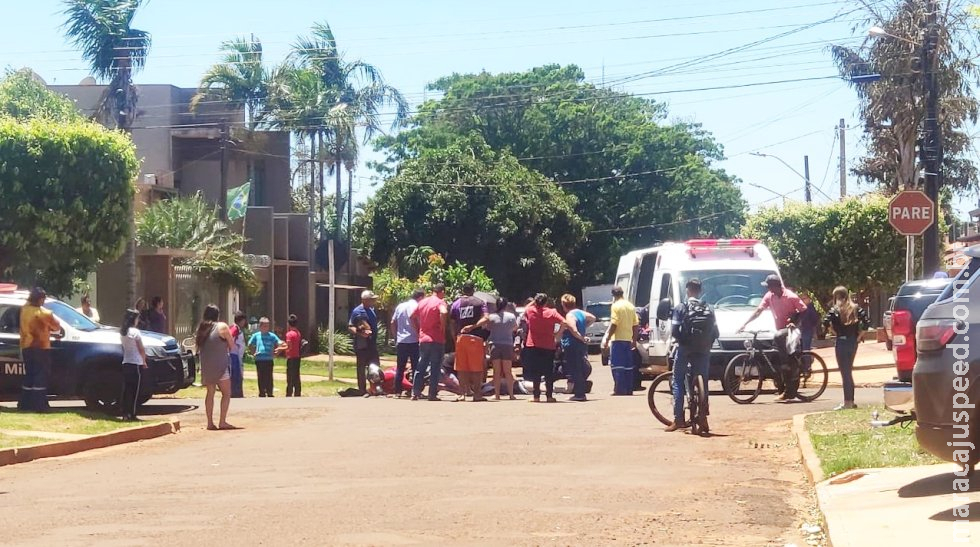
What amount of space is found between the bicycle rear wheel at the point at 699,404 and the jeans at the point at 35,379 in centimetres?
864

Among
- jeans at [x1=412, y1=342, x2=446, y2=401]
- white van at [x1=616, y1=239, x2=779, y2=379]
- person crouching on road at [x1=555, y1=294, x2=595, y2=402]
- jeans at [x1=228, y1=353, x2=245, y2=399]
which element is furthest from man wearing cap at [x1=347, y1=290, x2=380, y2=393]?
white van at [x1=616, y1=239, x2=779, y2=379]

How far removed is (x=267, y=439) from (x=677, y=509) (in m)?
7.15

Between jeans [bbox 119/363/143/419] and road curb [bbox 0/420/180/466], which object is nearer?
road curb [bbox 0/420/180/466]

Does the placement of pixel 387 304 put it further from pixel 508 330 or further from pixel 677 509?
pixel 677 509

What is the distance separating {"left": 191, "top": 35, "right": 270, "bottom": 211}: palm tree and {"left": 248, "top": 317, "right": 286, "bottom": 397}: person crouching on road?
2395 centimetres

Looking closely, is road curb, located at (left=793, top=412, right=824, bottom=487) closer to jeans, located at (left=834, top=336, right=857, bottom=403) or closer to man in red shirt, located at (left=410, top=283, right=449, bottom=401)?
jeans, located at (left=834, top=336, right=857, bottom=403)

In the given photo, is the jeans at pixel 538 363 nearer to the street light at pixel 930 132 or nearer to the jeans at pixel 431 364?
the jeans at pixel 431 364

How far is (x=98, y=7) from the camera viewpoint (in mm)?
39719

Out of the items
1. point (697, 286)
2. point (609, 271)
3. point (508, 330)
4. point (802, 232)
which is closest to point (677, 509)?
point (697, 286)

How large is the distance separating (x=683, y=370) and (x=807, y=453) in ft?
10.1

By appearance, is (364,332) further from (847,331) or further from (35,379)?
(847,331)

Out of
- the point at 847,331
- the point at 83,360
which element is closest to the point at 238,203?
the point at 83,360

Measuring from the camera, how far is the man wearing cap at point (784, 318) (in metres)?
19.9

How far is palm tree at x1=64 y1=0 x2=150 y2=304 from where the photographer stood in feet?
130
